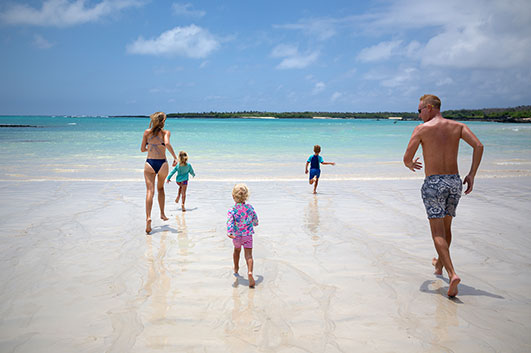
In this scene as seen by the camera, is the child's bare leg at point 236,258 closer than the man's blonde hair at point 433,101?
No

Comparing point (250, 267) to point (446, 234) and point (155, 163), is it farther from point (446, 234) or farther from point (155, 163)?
point (155, 163)

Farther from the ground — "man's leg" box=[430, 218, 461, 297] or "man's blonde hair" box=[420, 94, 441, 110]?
"man's blonde hair" box=[420, 94, 441, 110]

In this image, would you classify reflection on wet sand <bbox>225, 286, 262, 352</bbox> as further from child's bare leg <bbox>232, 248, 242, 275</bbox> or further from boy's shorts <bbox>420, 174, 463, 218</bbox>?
boy's shorts <bbox>420, 174, 463, 218</bbox>

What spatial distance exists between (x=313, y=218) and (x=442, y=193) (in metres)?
3.48

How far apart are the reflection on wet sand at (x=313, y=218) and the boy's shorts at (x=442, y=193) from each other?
227cm

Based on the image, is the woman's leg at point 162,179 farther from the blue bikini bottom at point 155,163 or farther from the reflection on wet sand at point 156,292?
the reflection on wet sand at point 156,292

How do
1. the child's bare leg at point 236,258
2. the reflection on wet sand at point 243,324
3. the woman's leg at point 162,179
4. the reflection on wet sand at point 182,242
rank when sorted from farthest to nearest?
the woman's leg at point 162,179
the reflection on wet sand at point 182,242
the child's bare leg at point 236,258
the reflection on wet sand at point 243,324

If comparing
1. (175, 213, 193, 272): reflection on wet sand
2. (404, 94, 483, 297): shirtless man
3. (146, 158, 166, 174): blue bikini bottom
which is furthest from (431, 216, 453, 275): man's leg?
(146, 158, 166, 174): blue bikini bottom

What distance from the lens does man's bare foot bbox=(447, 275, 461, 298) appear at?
383 cm

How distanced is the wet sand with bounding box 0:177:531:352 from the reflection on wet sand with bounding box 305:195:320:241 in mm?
61

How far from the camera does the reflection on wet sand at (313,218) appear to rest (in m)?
6.29

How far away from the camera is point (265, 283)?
4.35m

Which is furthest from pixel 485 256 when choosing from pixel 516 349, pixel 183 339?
pixel 183 339

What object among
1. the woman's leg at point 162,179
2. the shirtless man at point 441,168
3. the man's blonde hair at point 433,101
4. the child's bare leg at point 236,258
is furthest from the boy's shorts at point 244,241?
the woman's leg at point 162,179
